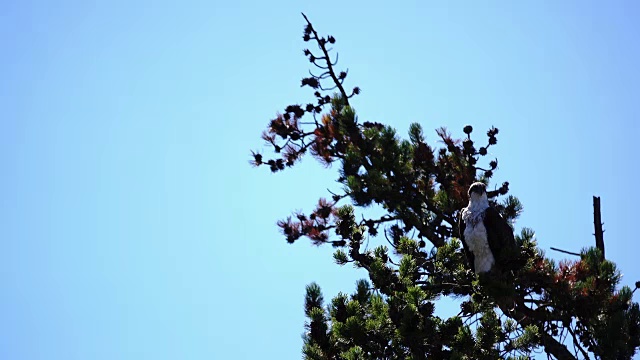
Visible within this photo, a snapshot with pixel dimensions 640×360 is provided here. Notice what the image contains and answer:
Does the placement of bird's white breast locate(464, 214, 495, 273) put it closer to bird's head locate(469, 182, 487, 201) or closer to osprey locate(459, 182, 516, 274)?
osprey locate(459, 182, 516, 274)

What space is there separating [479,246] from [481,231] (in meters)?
0.14

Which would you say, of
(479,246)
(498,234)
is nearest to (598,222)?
(498,234)

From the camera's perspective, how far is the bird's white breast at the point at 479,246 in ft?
27.4

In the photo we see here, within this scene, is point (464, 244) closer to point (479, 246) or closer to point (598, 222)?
point (479, 246)

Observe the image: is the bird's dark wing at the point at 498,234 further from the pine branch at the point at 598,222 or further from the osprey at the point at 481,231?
the pine branch at the point at 598,222

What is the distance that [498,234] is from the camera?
27.9 ft

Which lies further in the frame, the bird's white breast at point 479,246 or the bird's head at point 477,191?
the bird's head at point 477,191

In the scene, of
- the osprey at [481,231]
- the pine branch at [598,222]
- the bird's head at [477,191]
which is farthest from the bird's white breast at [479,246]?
the pine branch at [598,222]

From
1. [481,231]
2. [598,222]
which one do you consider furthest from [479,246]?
[598,222]

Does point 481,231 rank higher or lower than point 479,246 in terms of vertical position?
higher

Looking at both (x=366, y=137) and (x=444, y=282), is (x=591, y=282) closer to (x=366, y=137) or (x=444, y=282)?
(x=444, y=282)

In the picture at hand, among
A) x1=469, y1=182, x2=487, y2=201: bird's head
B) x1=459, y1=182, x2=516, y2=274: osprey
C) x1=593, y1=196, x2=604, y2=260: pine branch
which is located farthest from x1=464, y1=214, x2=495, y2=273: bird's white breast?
x1=593, y1=196, x2=604, y2=260: pine branch

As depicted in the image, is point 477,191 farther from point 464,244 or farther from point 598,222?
point 598,222

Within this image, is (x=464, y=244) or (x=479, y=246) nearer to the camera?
Answer: (x=479, y=246)
